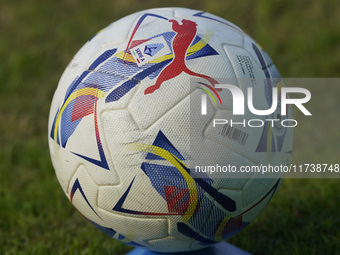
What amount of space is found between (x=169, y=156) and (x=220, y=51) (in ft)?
2.04

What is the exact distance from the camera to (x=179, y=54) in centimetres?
204

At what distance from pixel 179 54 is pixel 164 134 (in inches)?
16.6

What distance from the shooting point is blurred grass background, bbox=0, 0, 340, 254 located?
3037 millimetres

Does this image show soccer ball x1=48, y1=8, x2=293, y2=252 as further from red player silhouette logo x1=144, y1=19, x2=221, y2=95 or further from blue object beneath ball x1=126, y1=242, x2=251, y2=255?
blue object beneath ball x1=126, y1=242, x2=251, y2=255

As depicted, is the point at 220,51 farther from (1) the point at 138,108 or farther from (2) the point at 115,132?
(2) the point at 115,132

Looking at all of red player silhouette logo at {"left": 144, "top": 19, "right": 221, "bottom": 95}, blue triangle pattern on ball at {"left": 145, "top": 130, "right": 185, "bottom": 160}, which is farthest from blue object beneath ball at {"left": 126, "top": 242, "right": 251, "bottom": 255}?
red player silhouette logo at {"left": 144, "top": 19, "right": 221, "bottom": 95}

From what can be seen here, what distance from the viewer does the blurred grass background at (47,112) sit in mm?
3037

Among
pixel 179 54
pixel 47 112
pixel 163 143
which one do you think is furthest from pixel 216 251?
pixel 47 112

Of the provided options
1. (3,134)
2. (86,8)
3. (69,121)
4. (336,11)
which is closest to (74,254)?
(69,121)

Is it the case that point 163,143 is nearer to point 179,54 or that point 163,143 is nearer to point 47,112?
point 179,54

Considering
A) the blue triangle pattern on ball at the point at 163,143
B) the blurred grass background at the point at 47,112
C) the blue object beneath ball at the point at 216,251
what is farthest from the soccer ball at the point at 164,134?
the blurred grass background at the point at 47,112

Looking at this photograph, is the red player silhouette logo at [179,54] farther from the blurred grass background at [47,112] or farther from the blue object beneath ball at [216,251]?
the blurred grass background at [47,112]

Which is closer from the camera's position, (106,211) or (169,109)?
(169,109)

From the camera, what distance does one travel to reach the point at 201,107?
77.2 inches
